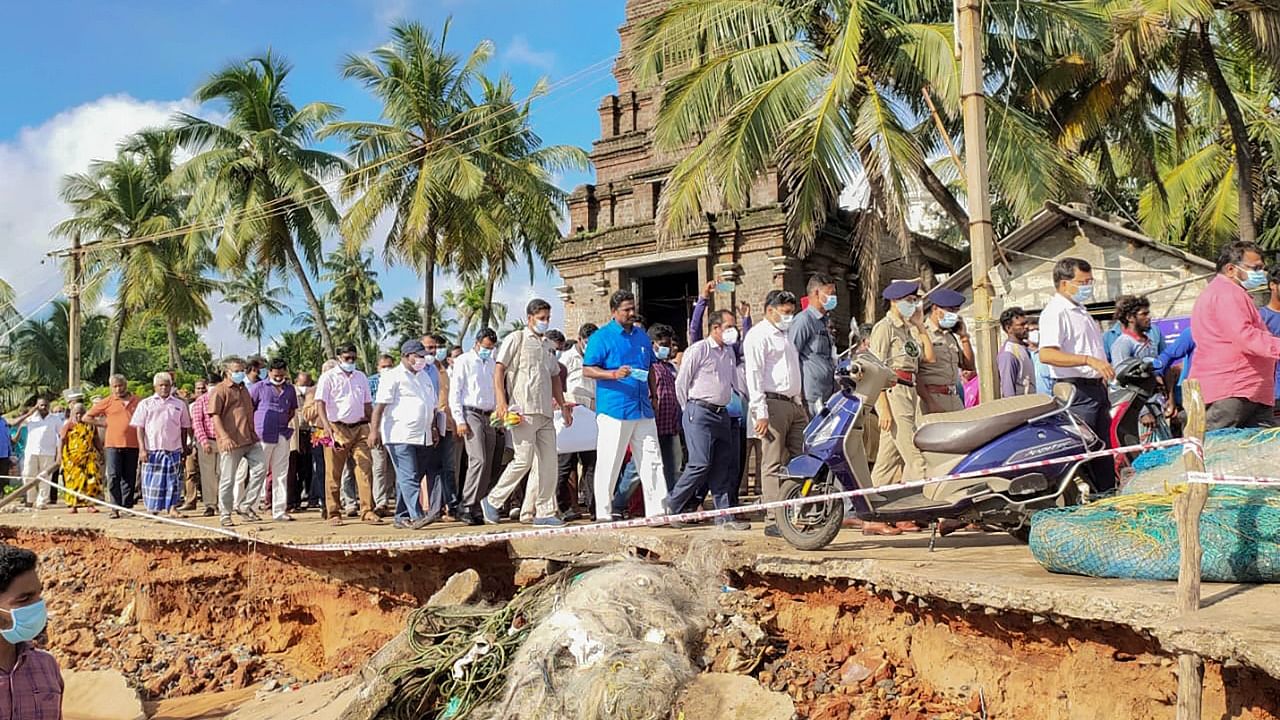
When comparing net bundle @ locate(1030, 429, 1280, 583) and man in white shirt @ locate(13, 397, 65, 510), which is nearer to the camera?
net bundle @ locate(1030, 429, 1280, 583)

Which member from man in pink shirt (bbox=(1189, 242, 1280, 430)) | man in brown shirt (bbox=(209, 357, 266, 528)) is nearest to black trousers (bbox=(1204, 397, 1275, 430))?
man in pink shirt (bbox=(1189, 242, 1280, 430))

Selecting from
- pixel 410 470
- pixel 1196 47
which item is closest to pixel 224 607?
pixel 410 470

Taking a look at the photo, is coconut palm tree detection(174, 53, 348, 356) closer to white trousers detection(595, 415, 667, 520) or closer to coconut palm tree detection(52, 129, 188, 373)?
coconut palm tree detection(52, 129, 188, 373)

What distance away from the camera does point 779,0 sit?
13812 mm

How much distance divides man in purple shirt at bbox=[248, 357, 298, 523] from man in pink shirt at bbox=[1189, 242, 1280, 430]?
303 inches

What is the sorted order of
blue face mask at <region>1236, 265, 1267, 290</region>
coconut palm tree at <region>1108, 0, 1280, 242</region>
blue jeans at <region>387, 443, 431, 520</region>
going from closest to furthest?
blue face mask at <region>1236, 265, 1267, 290</region>, blue jeans at <region>387, 443, 431, 520</region>, coconut palm tree at <region>1108, 0, 1280, 242</region>

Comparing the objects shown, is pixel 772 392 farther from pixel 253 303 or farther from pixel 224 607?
pixel 253 303

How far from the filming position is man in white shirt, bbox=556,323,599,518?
8.71 metres

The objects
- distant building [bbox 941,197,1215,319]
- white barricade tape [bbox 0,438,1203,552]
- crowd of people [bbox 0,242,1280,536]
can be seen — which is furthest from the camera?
distant building [bbox 941,197,1215,319]

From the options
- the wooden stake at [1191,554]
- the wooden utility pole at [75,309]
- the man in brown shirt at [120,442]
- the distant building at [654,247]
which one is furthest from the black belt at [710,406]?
the wooden utility pole at [75,309]

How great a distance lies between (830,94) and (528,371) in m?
6.54

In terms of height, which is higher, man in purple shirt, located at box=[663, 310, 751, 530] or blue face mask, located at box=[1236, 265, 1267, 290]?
blue face mask, located at box=[1236, 265, 1267, 290]


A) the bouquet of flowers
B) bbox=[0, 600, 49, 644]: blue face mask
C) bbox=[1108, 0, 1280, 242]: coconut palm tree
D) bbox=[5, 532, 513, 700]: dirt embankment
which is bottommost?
bbox=[5, 532, 513, 700]: dirt embankment

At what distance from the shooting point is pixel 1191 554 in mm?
3426
